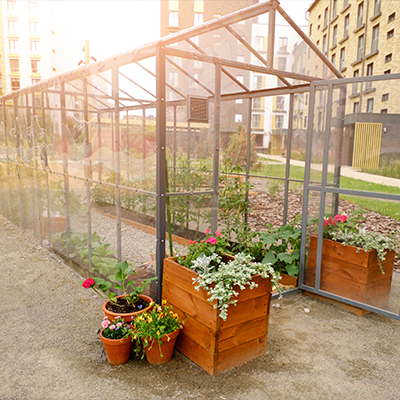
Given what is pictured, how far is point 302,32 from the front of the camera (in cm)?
392

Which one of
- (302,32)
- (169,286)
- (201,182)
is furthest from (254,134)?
(169,286)

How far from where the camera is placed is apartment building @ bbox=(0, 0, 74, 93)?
120 ft

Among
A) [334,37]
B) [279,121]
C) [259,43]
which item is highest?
[334,37]

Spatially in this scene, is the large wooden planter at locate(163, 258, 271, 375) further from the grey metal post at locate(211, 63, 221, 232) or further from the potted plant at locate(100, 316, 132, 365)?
the grey metal post at locate(211, 63, 221, 232)

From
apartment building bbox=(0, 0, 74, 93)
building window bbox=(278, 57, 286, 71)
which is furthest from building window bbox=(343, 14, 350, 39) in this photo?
apartment building bbox=(0, 0, 74, 93)

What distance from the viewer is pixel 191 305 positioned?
8.66 feet

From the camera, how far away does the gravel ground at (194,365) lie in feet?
7.77

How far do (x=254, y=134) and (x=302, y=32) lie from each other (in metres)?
1.98

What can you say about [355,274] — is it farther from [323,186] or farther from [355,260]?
[323,186]

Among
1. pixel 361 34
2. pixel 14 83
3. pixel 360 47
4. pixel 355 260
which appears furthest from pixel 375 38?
pixel 14 83

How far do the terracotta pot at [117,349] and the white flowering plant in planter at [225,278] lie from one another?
67 centimetres

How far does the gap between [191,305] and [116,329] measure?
567 mm

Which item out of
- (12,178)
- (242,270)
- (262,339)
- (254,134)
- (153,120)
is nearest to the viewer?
(242,270)

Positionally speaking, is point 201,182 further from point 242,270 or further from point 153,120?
point 242,270
